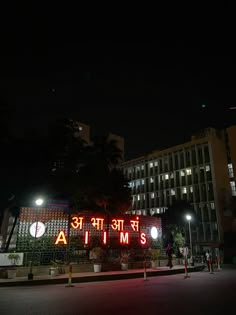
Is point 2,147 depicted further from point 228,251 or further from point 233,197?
point 233,197

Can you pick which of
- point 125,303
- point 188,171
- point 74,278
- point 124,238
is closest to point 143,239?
point 124,238

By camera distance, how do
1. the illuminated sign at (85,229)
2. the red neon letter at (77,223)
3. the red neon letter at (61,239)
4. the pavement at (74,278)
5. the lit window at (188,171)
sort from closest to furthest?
the pavement at (74,278), the illuminated sign at (85,229), the red neon letter at (61,239), the red neon letter at (77,223), the lit window at (188,171)

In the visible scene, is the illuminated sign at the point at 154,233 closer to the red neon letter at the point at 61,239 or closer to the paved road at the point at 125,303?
the red neon letter at the point at 61,239

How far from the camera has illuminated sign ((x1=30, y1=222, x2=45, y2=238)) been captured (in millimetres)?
21766

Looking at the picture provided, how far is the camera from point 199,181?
62.9m

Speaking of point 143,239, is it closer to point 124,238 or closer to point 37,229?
point 124,238

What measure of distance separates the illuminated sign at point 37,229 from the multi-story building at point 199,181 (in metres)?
40.9

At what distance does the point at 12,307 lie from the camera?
993 centimetres

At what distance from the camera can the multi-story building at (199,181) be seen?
195 ft

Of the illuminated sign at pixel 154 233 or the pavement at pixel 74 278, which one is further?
the illuminated sign at pixel 154 233

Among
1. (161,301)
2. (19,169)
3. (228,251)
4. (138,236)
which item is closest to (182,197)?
(228,251)

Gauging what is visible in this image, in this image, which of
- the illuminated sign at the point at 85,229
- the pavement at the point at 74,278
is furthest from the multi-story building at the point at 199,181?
the pavement at the point at 74,278

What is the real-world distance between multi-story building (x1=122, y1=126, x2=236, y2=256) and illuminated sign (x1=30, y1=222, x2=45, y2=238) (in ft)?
134

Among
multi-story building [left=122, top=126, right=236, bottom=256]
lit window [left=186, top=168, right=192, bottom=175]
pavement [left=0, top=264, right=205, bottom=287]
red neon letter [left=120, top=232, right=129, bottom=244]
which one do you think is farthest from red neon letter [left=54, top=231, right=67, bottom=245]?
lit window [left=186, top=168, right=192, bottom=175]
